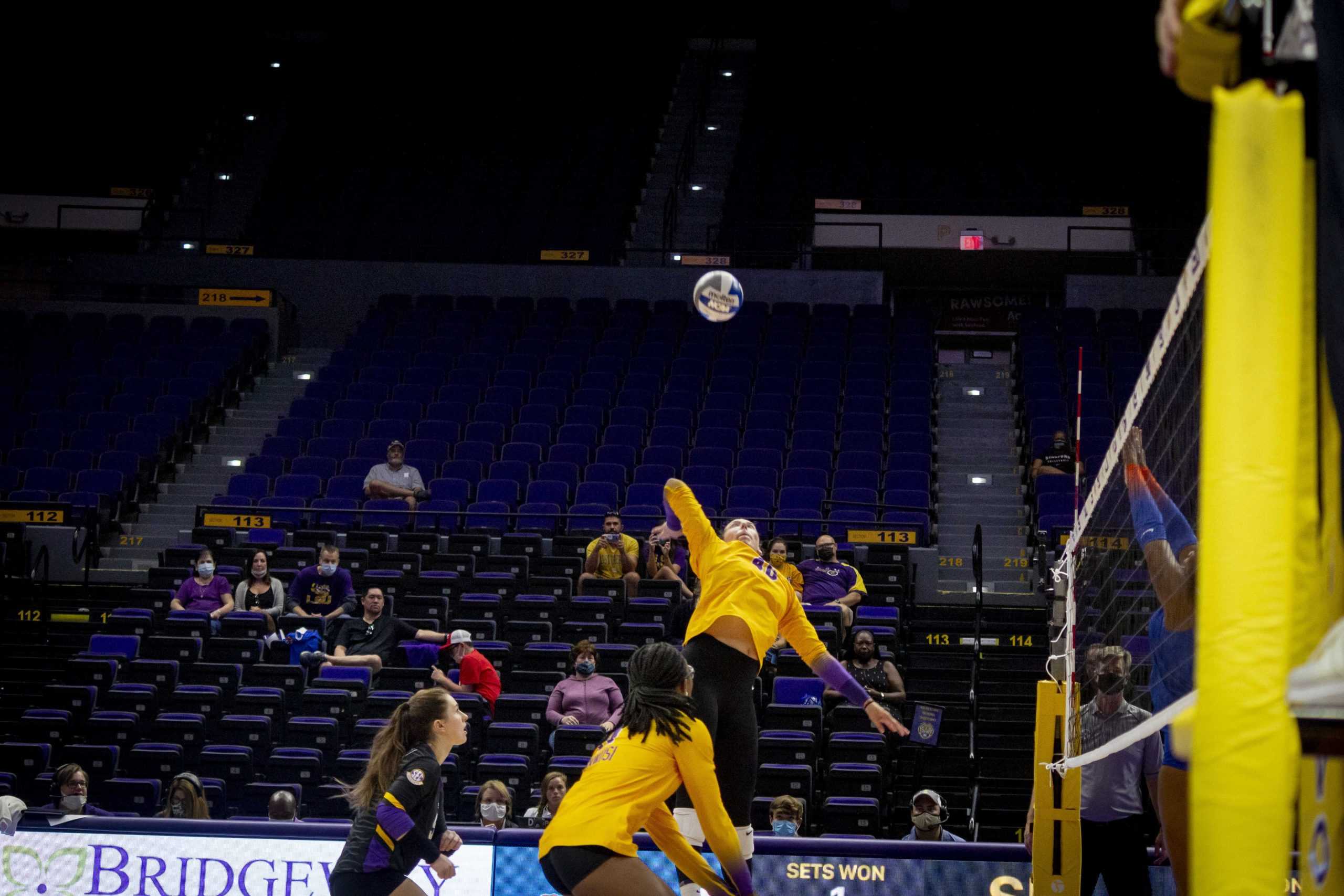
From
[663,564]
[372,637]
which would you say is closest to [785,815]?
[663,564]

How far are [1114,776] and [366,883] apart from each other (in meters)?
3.47

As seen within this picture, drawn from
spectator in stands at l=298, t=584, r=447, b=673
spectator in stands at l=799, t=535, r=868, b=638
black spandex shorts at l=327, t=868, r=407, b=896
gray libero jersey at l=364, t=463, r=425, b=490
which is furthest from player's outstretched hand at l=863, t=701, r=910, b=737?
gray libero jersey at l=364, t=463, r=425, b=490

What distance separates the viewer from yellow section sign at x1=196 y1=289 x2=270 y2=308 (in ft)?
73.8

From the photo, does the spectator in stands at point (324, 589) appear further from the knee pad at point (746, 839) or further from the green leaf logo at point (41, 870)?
the knee pad at point (746, 839)

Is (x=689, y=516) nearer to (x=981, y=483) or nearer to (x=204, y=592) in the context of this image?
(x=204, y=592)

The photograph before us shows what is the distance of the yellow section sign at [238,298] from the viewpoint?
73.8 ft

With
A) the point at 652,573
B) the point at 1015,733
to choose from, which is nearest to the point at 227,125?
the point at 652,573

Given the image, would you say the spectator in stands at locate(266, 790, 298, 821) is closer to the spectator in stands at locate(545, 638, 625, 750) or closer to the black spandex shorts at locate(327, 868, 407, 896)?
the spectator in stands at locate(545, 638, 625, 750)

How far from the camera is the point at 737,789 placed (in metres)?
6.21

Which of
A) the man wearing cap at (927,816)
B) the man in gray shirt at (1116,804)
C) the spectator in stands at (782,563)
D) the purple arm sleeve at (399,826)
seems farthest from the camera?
the spectator in stands at (782,563)

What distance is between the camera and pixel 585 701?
11766 millimetres

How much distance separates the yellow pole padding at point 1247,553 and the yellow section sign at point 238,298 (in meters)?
22.0

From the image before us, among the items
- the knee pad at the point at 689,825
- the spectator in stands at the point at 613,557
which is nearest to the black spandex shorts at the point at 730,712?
the knee pad at the point at 689,825

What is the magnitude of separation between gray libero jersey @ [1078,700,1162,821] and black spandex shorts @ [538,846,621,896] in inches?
102
